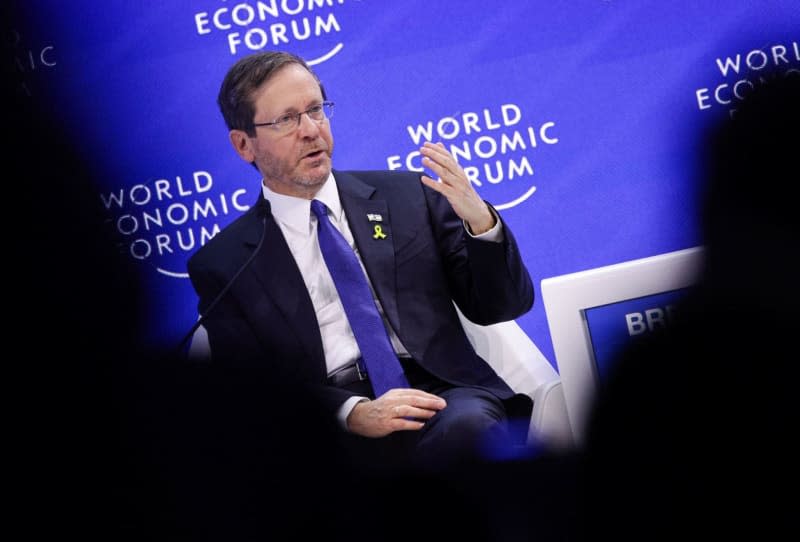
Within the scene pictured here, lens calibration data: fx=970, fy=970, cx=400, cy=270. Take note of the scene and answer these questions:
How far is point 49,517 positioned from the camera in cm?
69

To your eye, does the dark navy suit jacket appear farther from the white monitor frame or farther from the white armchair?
the white monitor frame

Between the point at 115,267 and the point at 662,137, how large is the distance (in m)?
2.57

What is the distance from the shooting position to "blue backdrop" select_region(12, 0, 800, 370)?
2982mm

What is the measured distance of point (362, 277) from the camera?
2385mm

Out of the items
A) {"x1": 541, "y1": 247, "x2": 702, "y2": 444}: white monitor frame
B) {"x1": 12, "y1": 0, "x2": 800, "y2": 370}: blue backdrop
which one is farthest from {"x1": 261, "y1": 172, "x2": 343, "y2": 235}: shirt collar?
{"x1": 541, "y1": 247, "x2": 702, "y2": 444}: white monitor frame

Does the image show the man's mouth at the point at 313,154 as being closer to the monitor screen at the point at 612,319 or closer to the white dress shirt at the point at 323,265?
the white dress shirt at the point at 323,265

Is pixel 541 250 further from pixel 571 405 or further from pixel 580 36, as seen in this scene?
pixel 571 405

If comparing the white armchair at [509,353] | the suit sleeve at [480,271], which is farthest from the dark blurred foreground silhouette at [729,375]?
the white armchair at [509,353]

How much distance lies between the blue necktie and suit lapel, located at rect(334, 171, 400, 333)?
3cm

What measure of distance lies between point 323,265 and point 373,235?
149 mm

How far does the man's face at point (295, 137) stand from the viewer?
2498mm

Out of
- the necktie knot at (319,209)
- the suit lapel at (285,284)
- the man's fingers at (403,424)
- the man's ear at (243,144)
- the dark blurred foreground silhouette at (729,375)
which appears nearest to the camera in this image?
the dark blurred foreground silhouette at (729,375)

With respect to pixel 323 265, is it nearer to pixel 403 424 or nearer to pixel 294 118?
pixel 294 118

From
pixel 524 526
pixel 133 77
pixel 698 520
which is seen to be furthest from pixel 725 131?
pixel 133 77
